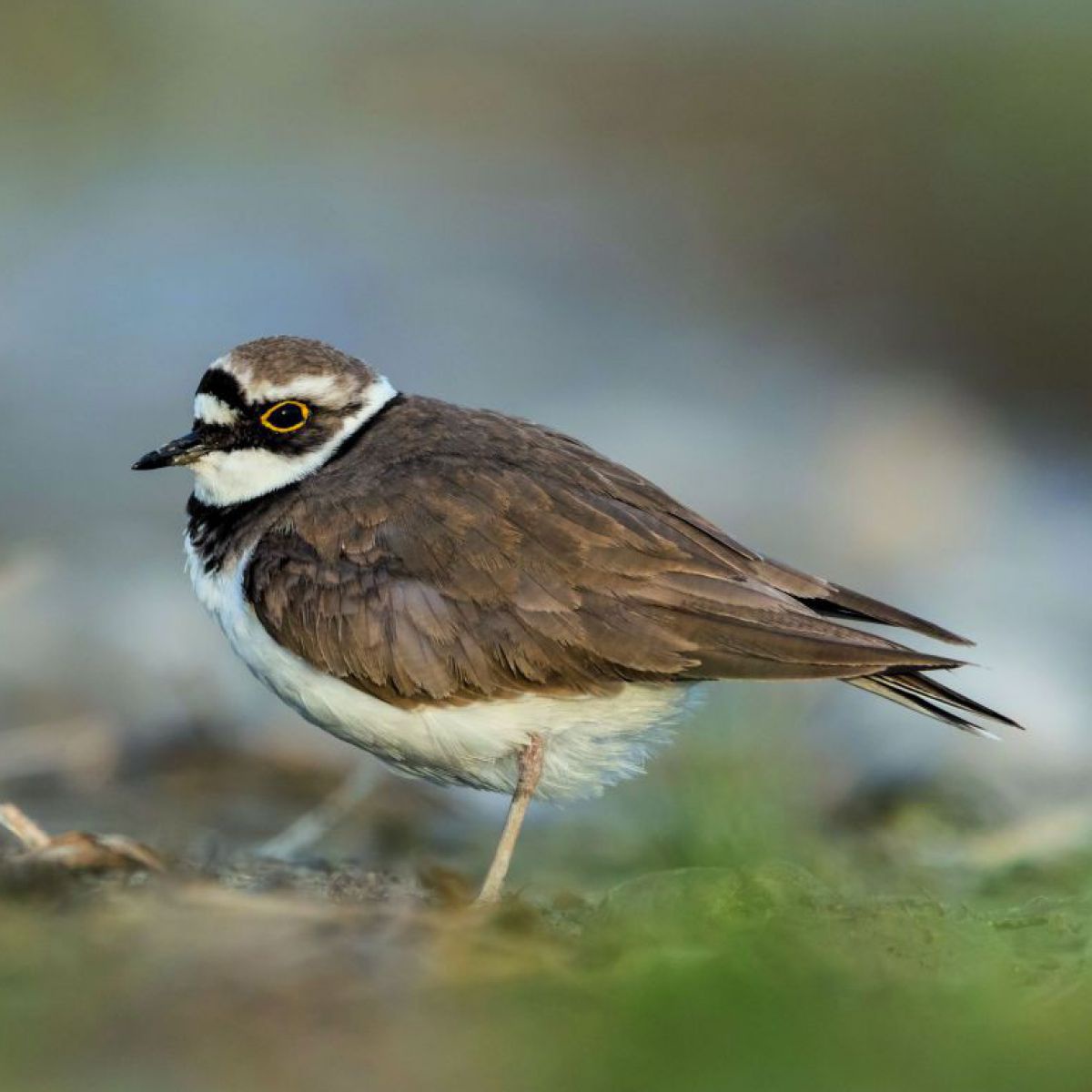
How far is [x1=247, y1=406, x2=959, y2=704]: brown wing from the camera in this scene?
5.89 m

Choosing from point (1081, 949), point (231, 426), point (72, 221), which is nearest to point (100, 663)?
point (231, 426)

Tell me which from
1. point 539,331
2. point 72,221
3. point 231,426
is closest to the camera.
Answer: point 231,426

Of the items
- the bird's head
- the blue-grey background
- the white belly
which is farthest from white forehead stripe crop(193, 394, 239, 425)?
the blue-grey background

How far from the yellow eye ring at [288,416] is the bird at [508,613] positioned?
174 millimetres

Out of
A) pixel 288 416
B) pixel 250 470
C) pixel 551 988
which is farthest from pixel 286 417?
pixel 551 988

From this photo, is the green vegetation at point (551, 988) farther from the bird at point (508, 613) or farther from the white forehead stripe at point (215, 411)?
the white forehead stripe at point (215, 411)

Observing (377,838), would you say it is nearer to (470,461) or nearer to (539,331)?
(470,461)

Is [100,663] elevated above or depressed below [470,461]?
below

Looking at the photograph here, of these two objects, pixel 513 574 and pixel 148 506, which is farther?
pixel 148 506

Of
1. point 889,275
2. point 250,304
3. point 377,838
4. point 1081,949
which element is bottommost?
point 377,838

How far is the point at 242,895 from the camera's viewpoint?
5.40 meters

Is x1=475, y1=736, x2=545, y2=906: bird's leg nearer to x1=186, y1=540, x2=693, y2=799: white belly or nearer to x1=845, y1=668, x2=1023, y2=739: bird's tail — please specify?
x1=186, y1=540, x2=693, y2=799: white belly

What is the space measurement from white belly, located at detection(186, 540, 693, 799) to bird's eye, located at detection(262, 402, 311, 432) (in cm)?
57

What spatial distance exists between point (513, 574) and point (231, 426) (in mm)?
1341
